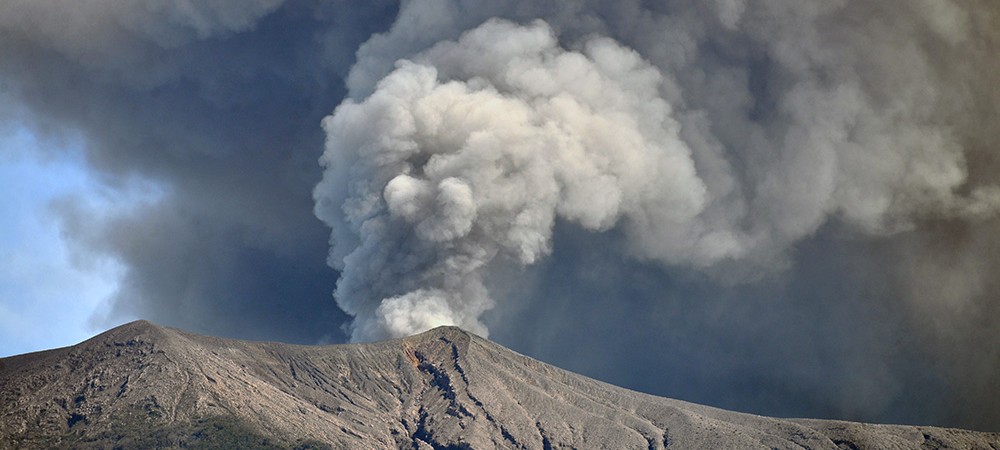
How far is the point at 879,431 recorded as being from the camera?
12338 centimetres

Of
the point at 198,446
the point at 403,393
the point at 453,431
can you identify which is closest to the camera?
the point at 198,446

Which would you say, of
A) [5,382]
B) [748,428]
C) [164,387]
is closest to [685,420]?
[748,428]

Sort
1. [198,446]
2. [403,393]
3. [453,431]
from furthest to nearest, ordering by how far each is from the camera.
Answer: [403,393] < [453,431] < [198,446]

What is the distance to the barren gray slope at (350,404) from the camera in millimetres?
111625

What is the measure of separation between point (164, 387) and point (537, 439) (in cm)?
3019

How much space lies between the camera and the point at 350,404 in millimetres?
122500

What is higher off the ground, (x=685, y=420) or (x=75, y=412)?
(x=685, y=420)

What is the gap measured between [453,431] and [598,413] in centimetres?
1366

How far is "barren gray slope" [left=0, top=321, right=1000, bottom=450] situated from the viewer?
11162 cm

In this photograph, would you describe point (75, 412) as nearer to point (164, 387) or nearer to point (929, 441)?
point (164, 387)

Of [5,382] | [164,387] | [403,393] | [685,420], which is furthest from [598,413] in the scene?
[5,382]

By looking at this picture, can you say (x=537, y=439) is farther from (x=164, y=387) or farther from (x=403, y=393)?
(x=164, y=387)

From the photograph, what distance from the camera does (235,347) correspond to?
12600 centimetres

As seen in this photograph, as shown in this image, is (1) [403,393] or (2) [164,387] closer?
(2) [164,387]
